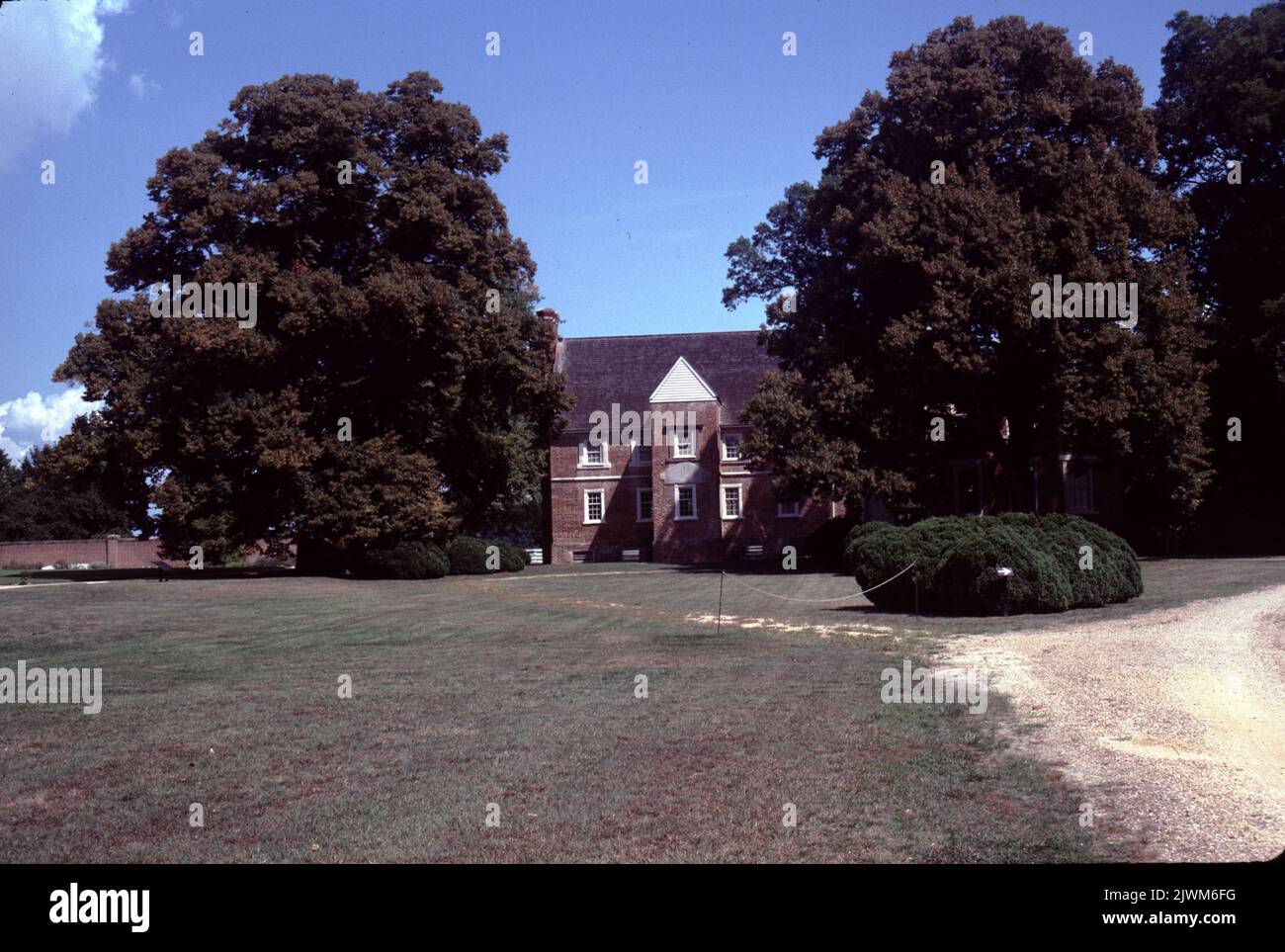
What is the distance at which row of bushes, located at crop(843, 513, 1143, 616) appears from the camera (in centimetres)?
1992

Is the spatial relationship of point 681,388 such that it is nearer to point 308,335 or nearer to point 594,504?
point 594,504

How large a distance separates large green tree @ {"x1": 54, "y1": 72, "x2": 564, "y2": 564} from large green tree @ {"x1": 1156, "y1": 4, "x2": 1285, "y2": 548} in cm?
2529

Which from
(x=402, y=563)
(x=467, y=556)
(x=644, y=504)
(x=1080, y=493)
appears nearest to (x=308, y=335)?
(x=402, y=563)

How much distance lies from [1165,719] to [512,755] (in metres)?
6.01

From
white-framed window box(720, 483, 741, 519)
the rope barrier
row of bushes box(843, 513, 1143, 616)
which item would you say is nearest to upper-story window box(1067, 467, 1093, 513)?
white-framed window box(720, 483, 741, 519)

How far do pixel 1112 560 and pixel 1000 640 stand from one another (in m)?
6.31

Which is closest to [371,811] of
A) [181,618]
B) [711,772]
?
[711,772]

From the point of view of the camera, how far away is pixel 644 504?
2175 inches

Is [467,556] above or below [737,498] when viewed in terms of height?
below

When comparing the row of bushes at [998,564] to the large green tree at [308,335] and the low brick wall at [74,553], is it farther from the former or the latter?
the low brick wall at [74,553]

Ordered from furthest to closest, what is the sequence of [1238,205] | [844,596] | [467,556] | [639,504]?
[639,504] < [467,556] < [1238,205] < [844,596]

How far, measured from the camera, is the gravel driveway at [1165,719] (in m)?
6.65

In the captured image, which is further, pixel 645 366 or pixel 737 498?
pixel 645 366
